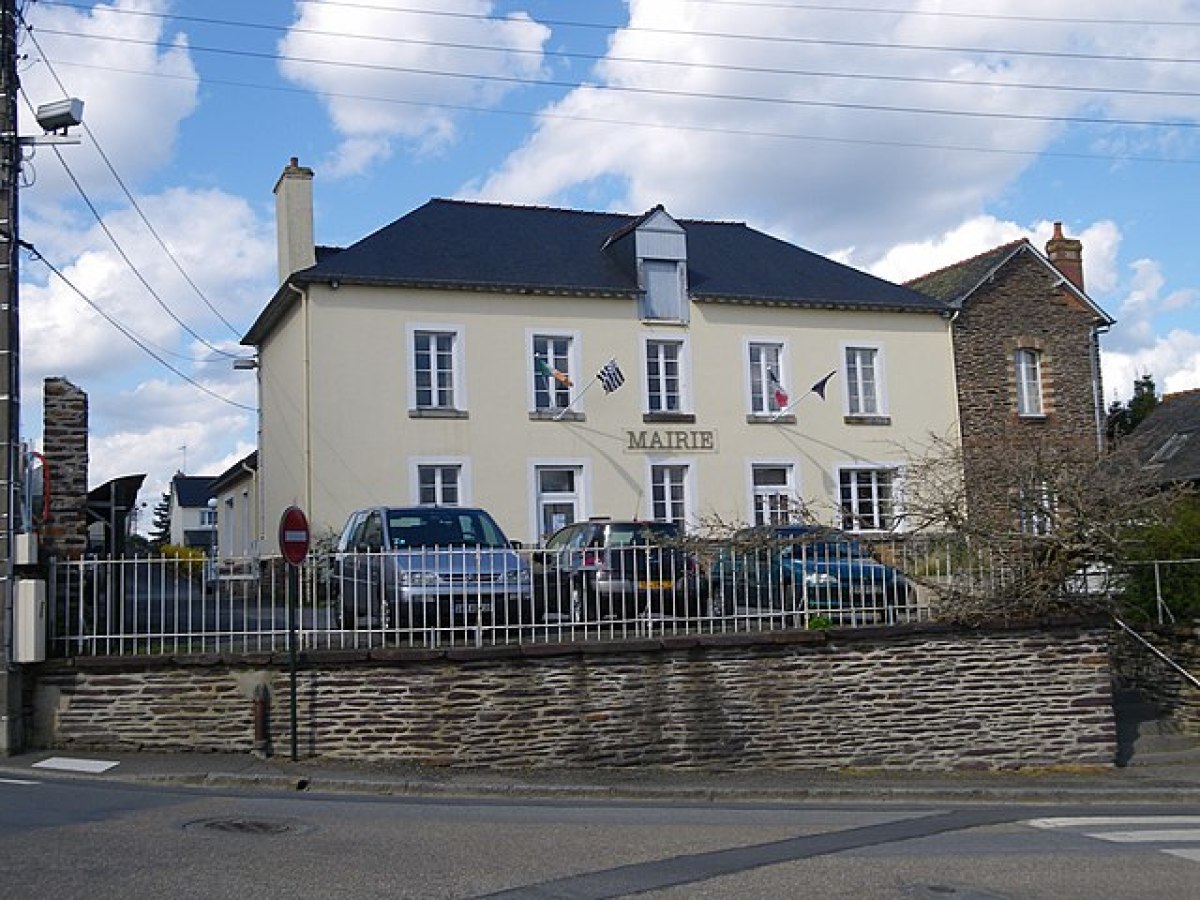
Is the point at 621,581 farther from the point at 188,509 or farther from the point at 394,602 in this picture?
the point at 188,509

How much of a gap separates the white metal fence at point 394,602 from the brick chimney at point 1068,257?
23362mm

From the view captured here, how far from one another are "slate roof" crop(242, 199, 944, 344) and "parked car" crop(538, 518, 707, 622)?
14132 millimetres

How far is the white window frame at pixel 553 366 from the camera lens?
93.8ft

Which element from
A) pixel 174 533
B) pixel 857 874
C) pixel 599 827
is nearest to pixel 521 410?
pixel 599 827

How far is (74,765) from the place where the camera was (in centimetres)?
1285

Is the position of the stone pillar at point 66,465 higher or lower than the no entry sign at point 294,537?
higher

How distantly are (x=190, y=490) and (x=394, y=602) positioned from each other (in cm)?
7250

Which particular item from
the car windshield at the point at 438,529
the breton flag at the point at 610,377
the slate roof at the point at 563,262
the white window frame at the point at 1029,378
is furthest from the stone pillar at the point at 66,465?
the white window frame at the point at 1029,378

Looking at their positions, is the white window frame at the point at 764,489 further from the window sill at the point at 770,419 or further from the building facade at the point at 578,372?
the window sill at the point at 770,419

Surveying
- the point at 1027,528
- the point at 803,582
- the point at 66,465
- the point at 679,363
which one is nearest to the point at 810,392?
the point at 679,363

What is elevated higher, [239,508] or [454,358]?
[454,358]

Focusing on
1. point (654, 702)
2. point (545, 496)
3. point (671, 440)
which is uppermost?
point (671, 440)

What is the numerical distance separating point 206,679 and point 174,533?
73.2 meters

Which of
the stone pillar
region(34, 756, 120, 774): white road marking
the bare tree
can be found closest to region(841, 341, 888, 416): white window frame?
the bare tree
